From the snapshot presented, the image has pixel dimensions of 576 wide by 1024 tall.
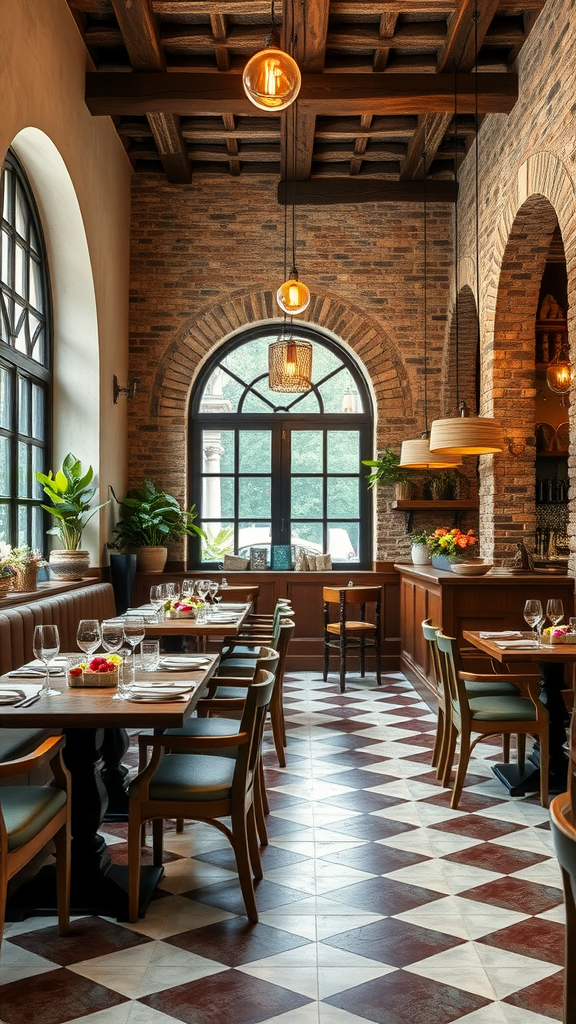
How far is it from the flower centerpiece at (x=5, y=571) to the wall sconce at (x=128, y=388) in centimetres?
338

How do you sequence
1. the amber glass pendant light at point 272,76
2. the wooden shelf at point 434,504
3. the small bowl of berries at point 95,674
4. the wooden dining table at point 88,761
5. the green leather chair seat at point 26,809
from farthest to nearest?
the wooden shelf at point 434,504, the amber glass pendant light at point 272,76, the small bowl of berries at point 95,674, the wooden dining table at point 88,761, the green leather chair seat at point 26,809

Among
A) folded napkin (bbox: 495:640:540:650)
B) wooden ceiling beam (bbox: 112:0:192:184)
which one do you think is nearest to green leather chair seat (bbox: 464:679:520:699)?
folded napkin (bbox: 495:640:540:650)

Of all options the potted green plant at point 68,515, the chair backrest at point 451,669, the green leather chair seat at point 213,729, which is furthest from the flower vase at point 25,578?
the chair backrest at point 451,669

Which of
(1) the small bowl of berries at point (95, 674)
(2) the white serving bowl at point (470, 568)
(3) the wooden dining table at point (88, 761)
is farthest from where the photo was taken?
(2) the white serving bowl at point (470, 568)

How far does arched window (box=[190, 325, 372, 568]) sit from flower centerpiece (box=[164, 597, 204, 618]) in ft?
11.0

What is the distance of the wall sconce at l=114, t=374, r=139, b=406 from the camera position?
8156 mm

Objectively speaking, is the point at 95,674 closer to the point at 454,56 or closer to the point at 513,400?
the point at 513,400

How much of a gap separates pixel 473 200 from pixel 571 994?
7349mm

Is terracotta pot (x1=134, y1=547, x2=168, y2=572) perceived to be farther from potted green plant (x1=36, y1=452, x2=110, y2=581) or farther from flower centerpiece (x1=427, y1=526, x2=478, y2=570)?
flower centerpiece (x1=427, y1=526, x2=478, y2=570)

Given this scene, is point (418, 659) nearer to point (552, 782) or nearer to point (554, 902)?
point (552, 782)

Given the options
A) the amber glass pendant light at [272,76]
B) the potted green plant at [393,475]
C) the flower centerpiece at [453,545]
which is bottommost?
the flower centerpiece at [453,545]

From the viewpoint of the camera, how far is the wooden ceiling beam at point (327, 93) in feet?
21.3

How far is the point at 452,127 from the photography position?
784 centimetres

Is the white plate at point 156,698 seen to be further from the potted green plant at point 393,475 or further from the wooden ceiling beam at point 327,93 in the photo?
the potted green plant at point 393,475
